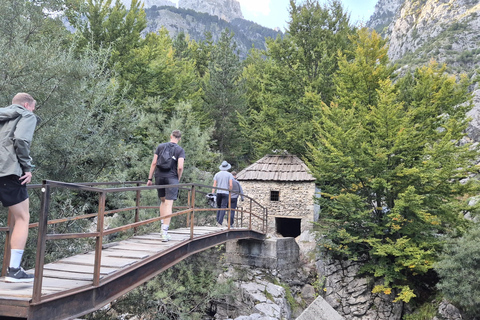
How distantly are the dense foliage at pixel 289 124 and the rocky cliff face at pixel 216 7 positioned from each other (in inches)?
6216

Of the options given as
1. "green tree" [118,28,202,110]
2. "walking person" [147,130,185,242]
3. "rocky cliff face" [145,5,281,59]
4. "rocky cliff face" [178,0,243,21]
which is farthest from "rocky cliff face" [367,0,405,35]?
"walking person" [147,130,185,242]

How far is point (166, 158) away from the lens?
701cm

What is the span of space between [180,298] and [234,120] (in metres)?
15.9

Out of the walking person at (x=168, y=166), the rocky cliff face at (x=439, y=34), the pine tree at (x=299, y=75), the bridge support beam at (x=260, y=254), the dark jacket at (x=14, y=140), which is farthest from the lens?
the rocky cliff face at (x=439, y=34)

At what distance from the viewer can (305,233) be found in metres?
17.1

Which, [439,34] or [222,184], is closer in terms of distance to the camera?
[222,184]

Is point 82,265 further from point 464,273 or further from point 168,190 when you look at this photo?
point 464,273

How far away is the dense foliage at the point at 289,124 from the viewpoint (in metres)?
8.63

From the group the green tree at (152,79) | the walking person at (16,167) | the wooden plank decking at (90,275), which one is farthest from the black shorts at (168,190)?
the green tree at (152,79)

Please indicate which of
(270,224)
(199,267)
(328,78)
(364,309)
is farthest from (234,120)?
(364,309)

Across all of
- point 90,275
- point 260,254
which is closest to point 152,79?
point 260,254

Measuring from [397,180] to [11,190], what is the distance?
12.8 meters

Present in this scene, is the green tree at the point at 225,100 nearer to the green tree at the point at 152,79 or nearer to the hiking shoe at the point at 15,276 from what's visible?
the green tree at the point at 152,79

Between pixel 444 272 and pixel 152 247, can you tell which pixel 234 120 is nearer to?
pixel 444 272
